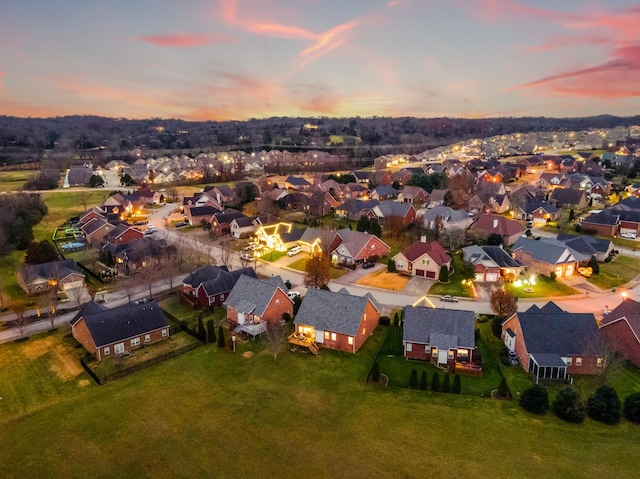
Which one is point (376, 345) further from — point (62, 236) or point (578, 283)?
point (62, 236)

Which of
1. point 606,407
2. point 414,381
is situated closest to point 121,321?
point 414,381

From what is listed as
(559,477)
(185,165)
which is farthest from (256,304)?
(185,165)

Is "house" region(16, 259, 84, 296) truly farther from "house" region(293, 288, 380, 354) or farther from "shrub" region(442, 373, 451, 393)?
"shrub" region(442, 373, 451, 393)

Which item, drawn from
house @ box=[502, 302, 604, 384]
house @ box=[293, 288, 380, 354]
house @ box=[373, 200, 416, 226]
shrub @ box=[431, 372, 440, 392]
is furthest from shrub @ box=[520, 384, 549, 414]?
house @ box=[373, 200, 416, 226]

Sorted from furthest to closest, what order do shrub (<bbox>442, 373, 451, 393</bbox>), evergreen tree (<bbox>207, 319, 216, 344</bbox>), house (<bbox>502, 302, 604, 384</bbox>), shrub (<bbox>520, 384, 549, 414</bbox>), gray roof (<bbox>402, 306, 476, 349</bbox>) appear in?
evergreen tree (<bbox>207, 319, 216, 344</bbox>) < gray roof (<bbox>402, 306, 476, 349</bbox>) < house (<bbox>502, 302, 604, 384</bbox>) < shrub (<bbox>442, 373, 451, 393</bbox>) < shrub (<bbox>520, 384, 549, 414</bbox>)

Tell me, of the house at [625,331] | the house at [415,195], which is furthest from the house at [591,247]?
the house at [415,195]

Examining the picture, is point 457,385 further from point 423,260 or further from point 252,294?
point 423,260

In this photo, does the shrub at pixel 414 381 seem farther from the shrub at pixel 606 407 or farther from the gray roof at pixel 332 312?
the shrub at pixel 606 407
